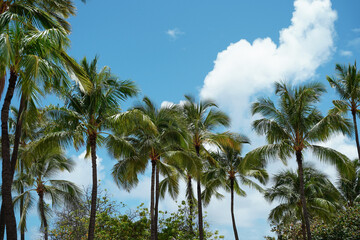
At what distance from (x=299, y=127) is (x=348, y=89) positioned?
10.1 feet

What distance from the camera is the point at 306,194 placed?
2562 centimetres

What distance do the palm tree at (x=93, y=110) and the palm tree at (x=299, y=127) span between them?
701 centimetres

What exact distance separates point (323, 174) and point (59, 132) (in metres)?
17.9

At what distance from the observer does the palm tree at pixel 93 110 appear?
1595 cm

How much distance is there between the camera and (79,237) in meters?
21.1

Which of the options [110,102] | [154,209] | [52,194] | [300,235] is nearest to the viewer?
[110,102]

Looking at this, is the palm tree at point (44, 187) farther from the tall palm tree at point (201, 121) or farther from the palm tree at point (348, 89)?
the palm tree at point (348, 89)

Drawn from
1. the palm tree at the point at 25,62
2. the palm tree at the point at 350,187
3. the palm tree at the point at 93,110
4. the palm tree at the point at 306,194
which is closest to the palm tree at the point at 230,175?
the palm tree at the point at 306,194

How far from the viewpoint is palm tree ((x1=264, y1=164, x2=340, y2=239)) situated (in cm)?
2518

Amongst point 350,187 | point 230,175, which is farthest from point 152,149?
point 350,187

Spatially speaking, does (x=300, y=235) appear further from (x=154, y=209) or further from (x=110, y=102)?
(x=110, y=102)

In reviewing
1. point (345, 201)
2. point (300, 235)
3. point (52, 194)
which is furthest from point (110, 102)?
point (345, 201)

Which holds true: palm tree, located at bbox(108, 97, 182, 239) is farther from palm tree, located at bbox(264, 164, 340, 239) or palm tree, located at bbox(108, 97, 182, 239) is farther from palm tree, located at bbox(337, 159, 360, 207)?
palm tree, located at bbox(337, 159, 360, 207)

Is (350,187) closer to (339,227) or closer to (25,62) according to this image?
(339,227)
